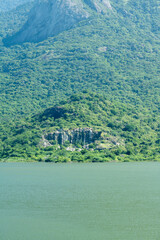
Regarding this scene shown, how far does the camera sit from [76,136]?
133250 mm

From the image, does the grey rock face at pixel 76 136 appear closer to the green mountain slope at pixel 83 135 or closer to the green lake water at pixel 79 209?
the green mountain slope at pixel 83 135

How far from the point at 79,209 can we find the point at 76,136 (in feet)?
298

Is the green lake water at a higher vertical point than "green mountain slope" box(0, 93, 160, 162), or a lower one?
higher

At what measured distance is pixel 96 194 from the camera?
169 feet

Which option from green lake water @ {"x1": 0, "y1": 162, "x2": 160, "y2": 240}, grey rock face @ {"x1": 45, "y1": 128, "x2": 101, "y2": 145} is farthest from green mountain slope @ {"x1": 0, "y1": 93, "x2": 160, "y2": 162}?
green lake water @ {"x1": 0, "y1": 162, "x2": 160, "y2": 240}

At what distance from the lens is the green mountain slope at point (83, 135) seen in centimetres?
12075

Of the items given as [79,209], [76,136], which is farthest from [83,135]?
[79,209]

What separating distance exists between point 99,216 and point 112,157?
77062 millimetres

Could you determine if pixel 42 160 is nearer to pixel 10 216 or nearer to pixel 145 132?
pixel 145 132

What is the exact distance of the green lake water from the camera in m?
34.3

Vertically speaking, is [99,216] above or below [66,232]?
below

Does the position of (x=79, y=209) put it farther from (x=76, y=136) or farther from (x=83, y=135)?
(x=76, y=136)

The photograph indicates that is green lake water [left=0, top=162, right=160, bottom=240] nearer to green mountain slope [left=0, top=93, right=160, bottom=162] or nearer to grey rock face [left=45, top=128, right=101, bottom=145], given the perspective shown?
green mountain slope [left=0, top=93, right=160, bottom=162]

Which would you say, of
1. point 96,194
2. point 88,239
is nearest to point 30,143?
point 96,194
